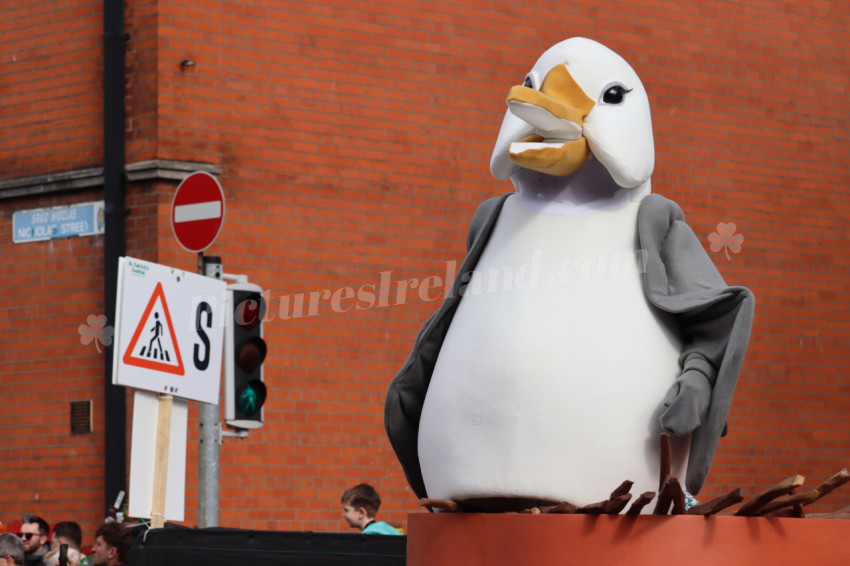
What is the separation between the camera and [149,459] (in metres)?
6.93

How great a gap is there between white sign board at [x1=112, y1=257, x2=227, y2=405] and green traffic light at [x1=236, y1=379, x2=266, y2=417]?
1.13 m

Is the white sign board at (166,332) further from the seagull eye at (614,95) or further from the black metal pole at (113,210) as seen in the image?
the black metal pole at (113,210)

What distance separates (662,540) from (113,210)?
7852 millimetres

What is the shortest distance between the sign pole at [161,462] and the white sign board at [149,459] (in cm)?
5

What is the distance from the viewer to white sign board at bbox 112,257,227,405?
270 inches

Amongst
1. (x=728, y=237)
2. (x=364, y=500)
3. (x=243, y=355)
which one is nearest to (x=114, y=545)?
(x=243, y=355)

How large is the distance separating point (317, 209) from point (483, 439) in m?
7.31

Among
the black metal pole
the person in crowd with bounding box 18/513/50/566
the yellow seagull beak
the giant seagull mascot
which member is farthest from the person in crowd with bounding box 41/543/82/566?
the yellow seagull beak

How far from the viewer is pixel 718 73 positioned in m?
13.8

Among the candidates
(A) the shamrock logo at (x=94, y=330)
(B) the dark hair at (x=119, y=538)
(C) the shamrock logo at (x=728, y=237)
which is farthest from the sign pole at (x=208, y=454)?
(C) the shamrock logo at (x=728, y=237)

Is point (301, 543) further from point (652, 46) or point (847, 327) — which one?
point (847, 327)

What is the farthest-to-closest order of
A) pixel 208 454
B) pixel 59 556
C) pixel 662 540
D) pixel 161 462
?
pixel 59 556 < pixel 208 454 < pixel 161 462 < pixel 662 540

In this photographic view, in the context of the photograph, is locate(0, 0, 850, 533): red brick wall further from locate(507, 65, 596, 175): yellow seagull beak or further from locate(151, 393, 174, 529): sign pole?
locate(507, 65, 596, 175): yellow seagull beak

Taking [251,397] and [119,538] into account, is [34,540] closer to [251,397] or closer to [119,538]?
[119,538]
